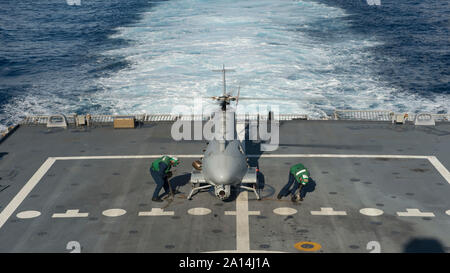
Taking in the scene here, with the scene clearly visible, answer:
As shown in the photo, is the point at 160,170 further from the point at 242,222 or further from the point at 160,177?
the point at 242,222

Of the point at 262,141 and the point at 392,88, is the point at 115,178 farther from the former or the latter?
the point at 392,88

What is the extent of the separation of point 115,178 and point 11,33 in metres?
67.8

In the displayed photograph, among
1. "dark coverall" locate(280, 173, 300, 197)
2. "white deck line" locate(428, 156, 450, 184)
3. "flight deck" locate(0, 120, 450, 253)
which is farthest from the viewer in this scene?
"white deck line" locate(428, 156, 450, 184)

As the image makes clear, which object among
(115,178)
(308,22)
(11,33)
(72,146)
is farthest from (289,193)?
(11,33)

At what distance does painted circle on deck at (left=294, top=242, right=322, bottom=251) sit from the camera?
18.9 meters

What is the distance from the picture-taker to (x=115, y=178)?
25.2 metres

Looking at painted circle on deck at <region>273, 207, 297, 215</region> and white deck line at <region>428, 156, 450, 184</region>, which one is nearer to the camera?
painted circle on deck at <region>273, 207, 297, 215</region>

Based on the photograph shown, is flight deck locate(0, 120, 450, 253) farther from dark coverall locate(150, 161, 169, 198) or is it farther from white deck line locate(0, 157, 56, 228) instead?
dark coverall locate(150, 161, 169, 198)

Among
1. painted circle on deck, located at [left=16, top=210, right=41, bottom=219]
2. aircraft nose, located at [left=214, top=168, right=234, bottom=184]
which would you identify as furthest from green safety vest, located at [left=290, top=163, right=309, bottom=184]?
painted circle on deck, located at [left=16, top=210, right=41, bottom=219]

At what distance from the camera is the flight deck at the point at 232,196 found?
1956cm

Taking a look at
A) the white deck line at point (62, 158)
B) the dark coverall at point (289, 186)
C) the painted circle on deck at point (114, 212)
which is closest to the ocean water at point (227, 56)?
the white deck line at point (62, 158)

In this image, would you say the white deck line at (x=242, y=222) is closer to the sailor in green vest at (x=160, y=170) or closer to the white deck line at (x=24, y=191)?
the sailor in green vest at (x=160, y=170)

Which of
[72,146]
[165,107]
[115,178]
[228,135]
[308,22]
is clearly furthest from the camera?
[308,22]

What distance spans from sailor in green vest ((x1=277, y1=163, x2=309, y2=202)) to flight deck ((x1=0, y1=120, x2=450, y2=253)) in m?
0.45
